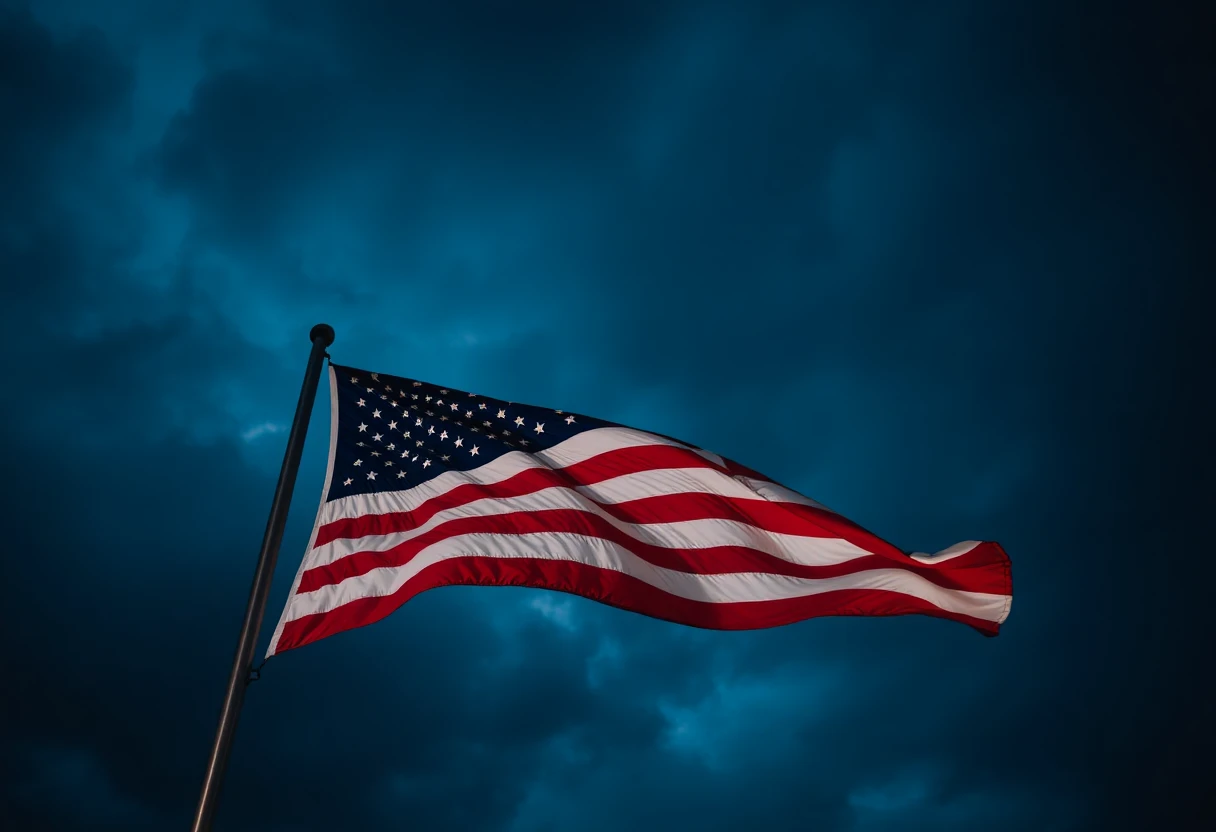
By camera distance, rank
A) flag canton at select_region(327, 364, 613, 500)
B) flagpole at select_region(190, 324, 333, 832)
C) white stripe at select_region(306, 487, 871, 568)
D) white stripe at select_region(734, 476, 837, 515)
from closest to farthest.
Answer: flagpole at select_region(190, 324, 333, 832) → white stripe at select_region(306, 487, 871, 568) → flag canton at select_region(327, 364, 613, 500) → white stripe at select_region(734, 476, 837, 515)

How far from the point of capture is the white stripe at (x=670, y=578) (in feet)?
25.6

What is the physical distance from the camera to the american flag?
782 cm

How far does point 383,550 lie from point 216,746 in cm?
226

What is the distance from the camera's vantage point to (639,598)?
802cm

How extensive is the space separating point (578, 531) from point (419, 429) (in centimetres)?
197

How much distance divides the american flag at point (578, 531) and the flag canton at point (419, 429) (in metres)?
0.01

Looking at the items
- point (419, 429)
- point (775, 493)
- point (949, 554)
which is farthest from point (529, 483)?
point (949, 554)

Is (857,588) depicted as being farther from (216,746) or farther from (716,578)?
(216,746)

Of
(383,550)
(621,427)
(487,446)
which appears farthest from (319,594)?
(621,427)

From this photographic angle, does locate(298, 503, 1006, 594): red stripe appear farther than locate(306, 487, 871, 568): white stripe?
No

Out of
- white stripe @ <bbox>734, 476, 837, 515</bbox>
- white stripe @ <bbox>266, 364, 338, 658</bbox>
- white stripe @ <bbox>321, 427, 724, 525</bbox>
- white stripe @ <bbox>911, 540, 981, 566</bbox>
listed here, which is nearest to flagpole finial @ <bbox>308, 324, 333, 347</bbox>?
white stripe @ <bbox>266, 364, 338, 658</bbox>

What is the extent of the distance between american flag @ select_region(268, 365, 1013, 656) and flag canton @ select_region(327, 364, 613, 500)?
0.01m

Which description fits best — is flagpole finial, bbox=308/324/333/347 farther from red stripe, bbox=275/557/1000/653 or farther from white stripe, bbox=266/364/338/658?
red stripe, bbox=275/557/1000/653

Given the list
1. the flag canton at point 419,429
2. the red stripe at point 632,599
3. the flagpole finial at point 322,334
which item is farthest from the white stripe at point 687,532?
the flagpole finial at point 322,334
